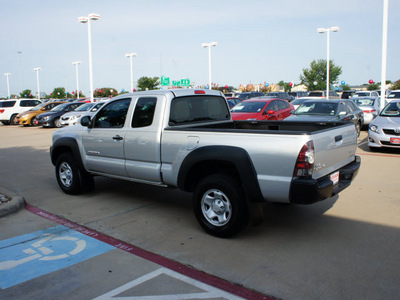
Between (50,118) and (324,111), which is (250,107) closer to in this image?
(324,111)

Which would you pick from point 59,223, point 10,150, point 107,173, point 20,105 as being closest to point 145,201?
point 107,173

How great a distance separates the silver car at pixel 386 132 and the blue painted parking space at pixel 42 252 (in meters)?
8.91

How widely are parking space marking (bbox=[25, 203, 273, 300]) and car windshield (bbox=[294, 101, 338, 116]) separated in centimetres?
942

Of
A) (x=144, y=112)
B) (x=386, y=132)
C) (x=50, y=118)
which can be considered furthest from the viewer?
(x=50, y=118)

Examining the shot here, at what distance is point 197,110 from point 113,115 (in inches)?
54.5

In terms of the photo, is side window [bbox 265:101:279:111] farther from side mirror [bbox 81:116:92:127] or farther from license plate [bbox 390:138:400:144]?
side mirror [bbox 81:116:92:127]

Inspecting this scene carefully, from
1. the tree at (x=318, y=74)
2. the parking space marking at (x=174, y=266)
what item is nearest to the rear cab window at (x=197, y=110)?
the parking space marking at (x=174, y=266)

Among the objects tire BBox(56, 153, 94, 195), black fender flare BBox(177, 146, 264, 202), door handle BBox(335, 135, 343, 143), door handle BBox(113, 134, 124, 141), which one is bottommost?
tire BBox(56, 153, 94, 195)

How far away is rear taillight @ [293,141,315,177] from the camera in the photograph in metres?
4.05

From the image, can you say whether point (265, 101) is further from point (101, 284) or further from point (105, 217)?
point (101, 284)

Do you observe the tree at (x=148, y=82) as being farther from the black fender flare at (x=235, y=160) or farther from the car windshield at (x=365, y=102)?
the black fender flare at (x=235, y=160)

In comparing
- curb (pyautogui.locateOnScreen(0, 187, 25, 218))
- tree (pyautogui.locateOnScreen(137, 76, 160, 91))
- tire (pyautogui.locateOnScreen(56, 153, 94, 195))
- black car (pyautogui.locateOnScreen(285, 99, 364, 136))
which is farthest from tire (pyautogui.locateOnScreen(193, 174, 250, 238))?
tree (pyautogui.locateOnScreen(137, 76, 160, 91))

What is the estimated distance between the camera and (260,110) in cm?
1483

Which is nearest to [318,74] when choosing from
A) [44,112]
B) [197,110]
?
[44,112]
